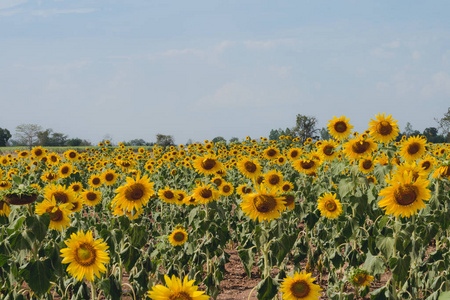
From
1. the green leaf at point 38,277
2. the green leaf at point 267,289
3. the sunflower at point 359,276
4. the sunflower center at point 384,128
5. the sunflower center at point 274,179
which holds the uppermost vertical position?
the sunflower center at point 384,128

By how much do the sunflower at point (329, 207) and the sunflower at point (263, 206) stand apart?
1.59 m

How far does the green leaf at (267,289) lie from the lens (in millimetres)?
3707

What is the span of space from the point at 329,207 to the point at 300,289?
7.48 ft

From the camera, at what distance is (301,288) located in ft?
11.2

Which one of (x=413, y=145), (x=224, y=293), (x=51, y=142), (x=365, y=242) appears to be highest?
(x=51, y=142)

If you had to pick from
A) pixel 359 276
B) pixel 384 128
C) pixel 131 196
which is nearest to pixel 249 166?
pixel 384 128

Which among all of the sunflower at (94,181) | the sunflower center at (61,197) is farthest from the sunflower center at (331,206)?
the sunflower at (94,181)

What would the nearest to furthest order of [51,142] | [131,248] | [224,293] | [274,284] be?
[274,284] < [131,248] < [224,293] < [51,142]

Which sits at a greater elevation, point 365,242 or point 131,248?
point 365,242

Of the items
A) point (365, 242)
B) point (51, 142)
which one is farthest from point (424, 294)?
point (51, 142)

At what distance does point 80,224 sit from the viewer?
654 centimetres

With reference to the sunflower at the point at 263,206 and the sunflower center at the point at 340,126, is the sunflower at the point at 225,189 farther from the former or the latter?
the sunflower at the point at 263,206

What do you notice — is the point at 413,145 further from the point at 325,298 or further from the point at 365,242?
the point at 325,298

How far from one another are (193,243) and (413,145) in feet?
11.9
